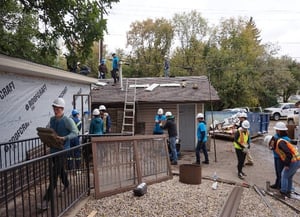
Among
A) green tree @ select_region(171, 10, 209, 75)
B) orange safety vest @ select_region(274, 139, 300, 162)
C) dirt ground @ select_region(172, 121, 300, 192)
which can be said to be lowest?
dirt ground @ select_region(172, 121, 300, 192)

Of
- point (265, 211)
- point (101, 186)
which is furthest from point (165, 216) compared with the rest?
point (265, 211)

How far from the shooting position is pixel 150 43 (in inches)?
1544

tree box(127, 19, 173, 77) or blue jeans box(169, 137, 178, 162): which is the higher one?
tree box(127, 19, 173, 77)

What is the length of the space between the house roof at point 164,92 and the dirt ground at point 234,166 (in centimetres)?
269

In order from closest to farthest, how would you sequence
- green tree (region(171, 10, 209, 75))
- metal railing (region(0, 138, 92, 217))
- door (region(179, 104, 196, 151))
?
metal railing (region(0, 138, 92, 217))
door (region(179, 104, 196, 151))
green tree (region(171, 10, 209, 75))

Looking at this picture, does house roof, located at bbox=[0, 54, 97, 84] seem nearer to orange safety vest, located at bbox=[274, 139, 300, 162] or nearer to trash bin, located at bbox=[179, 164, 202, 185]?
trash bin, located at bbox=[179, 164, 202, 185]

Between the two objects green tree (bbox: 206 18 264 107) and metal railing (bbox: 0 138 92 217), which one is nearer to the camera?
metal railing (bbox: 0 138 92 217)

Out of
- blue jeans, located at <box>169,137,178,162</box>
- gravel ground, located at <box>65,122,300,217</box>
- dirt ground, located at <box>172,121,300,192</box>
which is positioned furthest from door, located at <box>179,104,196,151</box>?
gravel ground, located at <box>65,122,300,217</box>

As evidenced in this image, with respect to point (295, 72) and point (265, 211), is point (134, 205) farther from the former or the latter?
point (295, 72)

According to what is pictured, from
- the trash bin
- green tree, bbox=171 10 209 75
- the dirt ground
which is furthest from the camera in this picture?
green tree, bbox=171 10 209 75

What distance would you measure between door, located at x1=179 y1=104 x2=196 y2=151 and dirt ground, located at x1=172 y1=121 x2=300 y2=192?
89cm

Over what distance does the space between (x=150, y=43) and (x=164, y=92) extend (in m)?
25.4

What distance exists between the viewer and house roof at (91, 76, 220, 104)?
14.2 meters

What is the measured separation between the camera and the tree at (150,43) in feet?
125
